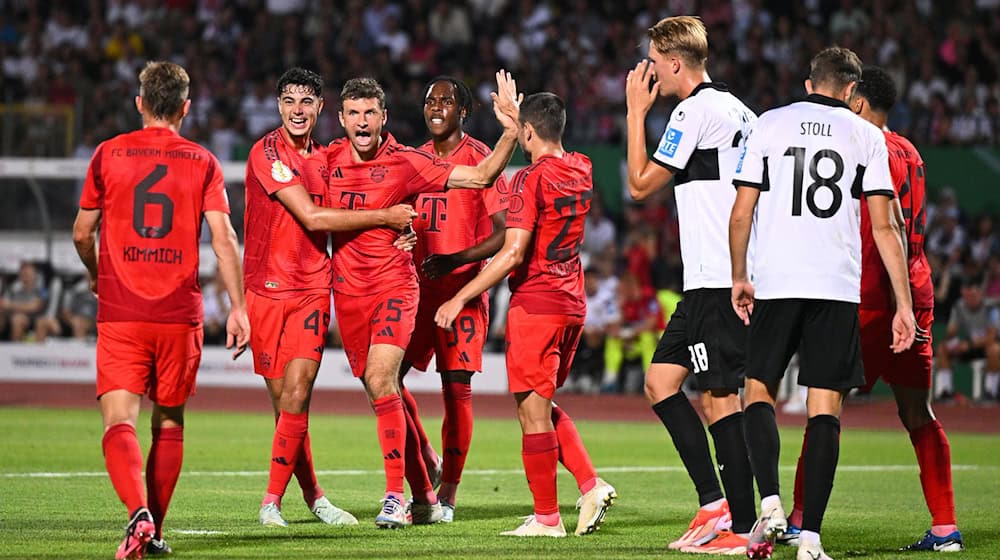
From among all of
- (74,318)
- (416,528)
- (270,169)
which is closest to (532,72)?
(74,318)

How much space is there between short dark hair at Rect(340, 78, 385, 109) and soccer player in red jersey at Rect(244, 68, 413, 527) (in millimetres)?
257

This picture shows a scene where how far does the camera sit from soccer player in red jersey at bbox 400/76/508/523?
30.3 feet

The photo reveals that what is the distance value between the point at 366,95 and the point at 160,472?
277cm

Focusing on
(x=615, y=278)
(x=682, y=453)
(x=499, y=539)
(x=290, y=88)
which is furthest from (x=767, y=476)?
(x=615, y=278)

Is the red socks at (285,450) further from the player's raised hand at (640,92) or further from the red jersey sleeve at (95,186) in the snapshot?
the player's raised hand at (640,92)

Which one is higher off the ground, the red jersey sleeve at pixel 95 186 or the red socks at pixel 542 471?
the red jersey sleeve at pixel 95 186

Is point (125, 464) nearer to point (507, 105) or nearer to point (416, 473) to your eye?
point (416, 473)

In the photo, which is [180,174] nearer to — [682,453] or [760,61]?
[682,453]

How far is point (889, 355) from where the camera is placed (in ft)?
26.1

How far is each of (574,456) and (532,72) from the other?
18.1 meters

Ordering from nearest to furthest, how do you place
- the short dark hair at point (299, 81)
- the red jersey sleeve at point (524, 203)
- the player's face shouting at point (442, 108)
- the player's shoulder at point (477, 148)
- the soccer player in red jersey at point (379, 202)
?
the red jersey sleeve at point (524, 203), the soccer player in red jersey at point (379, 202), the short dark hair at point (299, 81), the player's face shouting at point (442, 108), the player's shoulder at point (477, 148)

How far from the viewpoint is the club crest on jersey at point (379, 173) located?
28.9 feet

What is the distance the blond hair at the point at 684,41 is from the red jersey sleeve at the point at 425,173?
178cm

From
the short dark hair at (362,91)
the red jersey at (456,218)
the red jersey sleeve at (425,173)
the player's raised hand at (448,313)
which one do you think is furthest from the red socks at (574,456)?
the short dark hair at (362,91)
